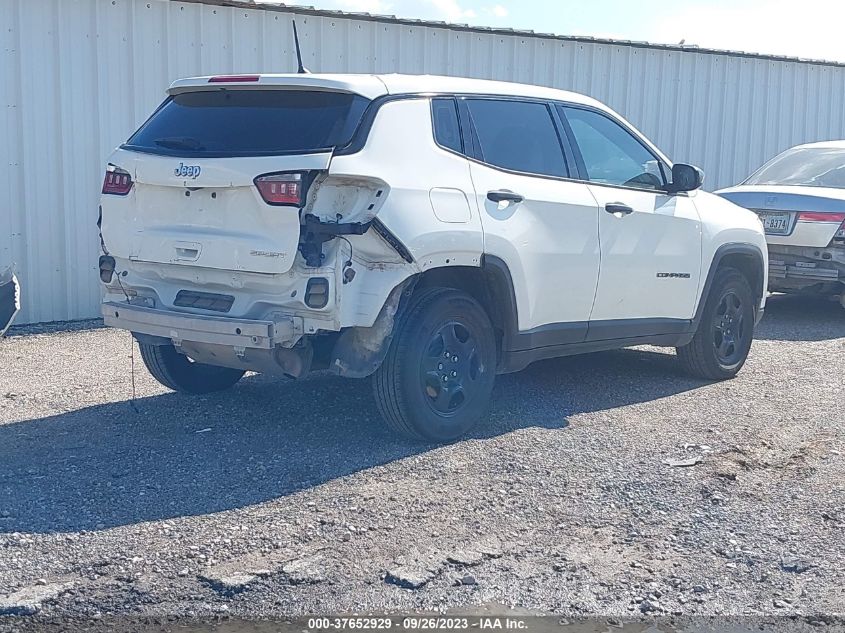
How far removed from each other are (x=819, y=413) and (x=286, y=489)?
3.66 metres

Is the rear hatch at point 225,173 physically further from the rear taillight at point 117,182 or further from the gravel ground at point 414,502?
the gravel ground at point 414,502

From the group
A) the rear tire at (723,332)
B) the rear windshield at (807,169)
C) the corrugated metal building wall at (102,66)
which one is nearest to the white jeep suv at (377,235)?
the rear tire at (723,332)

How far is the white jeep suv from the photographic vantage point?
5586 mm

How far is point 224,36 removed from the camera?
1077 centimetres

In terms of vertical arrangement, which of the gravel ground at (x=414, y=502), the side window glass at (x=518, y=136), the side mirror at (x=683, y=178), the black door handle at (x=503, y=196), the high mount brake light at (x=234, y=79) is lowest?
the gravel ground at (x=414, y=502)

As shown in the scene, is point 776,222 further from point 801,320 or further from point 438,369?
point 438,369

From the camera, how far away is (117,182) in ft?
20.3

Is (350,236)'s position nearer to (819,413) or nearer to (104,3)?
(819,413)

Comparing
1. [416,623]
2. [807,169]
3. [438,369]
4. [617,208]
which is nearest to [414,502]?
[438,369]

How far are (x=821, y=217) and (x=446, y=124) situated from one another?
5583 mm

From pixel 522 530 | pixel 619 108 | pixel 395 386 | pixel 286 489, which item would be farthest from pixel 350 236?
pixel 619 108

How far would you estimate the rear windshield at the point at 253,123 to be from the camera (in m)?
5.72

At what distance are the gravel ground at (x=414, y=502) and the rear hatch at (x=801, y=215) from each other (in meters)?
2.99

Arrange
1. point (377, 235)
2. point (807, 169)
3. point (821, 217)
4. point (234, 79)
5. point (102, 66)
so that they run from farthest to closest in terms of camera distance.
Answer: point (807, 169), point (821, 217), point (102, 66), point (234, 79), point (377, 235)
